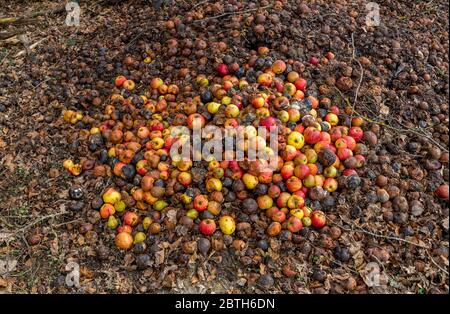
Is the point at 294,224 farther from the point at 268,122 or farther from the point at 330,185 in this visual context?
the point at 268,122

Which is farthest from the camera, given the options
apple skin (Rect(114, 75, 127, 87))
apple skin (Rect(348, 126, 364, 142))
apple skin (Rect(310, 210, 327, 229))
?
apple skin (Rect(114, 75, 127, 87))

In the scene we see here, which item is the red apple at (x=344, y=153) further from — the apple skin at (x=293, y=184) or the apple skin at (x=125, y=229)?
the apple skin at (x=125, y=229)

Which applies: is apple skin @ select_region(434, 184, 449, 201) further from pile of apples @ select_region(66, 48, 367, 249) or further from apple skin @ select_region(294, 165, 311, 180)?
apple skin @ select_region(294, 165, 311, 180)

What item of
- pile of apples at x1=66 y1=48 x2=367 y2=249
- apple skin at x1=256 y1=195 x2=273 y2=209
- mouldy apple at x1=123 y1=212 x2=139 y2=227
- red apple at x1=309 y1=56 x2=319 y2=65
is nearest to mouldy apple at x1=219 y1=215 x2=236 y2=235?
pile of apples at x1=66 y1=48 x2=367 y2=249

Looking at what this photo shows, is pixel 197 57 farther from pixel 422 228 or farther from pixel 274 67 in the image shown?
pixel 422 228

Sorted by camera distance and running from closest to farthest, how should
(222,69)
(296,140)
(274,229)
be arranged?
(274,229)
(296,140)
(222,69)

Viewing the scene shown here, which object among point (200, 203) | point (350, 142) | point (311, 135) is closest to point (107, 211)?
point (200, 203)
